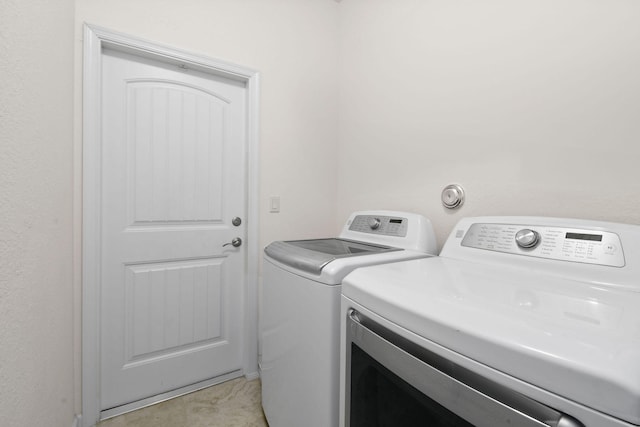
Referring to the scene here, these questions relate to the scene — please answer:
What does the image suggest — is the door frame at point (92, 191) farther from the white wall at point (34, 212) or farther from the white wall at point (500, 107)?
the white wall at point (500, 107)

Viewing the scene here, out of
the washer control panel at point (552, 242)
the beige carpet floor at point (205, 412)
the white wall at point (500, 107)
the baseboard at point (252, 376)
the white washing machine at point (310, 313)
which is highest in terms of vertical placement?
the white wall at point (500, 107)

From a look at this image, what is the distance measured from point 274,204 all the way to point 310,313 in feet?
3.45

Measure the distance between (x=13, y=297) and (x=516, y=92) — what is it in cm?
174

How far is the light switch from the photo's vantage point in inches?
74.0

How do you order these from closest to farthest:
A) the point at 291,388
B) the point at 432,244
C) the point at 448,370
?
the point at 448,370 → the point at 291,388 → the point at 432,244

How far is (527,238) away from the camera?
933 mm

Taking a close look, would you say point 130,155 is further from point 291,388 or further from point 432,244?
point 432,244

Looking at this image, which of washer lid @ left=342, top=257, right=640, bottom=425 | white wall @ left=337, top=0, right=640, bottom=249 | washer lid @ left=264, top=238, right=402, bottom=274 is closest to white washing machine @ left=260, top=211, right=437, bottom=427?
washer lid @ left=264, top=238, right=402, bottom=274

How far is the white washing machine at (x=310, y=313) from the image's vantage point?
878 millimetres

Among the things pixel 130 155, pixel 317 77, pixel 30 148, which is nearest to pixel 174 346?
pixel 130 155

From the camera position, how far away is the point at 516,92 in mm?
1150

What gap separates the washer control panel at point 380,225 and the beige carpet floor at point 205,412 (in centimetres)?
114

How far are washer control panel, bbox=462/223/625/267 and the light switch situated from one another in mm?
1169

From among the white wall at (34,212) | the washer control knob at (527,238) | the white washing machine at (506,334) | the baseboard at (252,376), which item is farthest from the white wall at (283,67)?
the washer control knob at (527,238)
